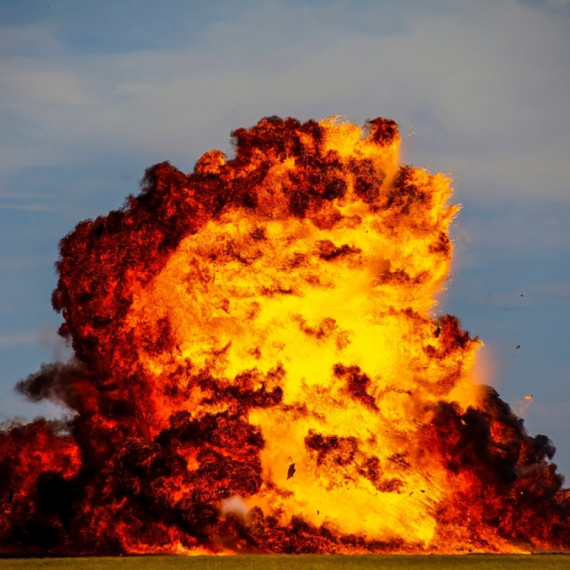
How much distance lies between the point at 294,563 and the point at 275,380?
10.1m

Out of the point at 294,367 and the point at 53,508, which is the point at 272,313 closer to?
the point at 294,367

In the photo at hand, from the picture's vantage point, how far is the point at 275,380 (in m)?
63.4

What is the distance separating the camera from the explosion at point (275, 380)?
2461 inches

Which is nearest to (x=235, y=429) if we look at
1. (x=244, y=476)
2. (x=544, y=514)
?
(x=244, y=476)

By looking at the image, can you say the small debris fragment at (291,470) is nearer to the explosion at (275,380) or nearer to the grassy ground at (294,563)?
the explosion at (275,380)

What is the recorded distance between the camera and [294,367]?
209 feet

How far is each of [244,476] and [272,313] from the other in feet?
26.4

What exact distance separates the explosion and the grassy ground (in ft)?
10.4

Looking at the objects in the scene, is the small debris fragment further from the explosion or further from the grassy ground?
the grassy ground

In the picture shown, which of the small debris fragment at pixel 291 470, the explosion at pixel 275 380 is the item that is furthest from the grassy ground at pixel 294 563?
the small debris fragment at pixel 291 470

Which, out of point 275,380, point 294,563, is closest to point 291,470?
point 275,380

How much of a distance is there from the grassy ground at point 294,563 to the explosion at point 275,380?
3.17 meters

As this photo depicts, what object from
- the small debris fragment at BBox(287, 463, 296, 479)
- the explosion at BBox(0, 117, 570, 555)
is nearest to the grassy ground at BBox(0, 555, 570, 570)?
the explosion at BBox(0, 117, 570, 555)

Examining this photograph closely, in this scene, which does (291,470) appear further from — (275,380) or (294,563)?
(294,563)
